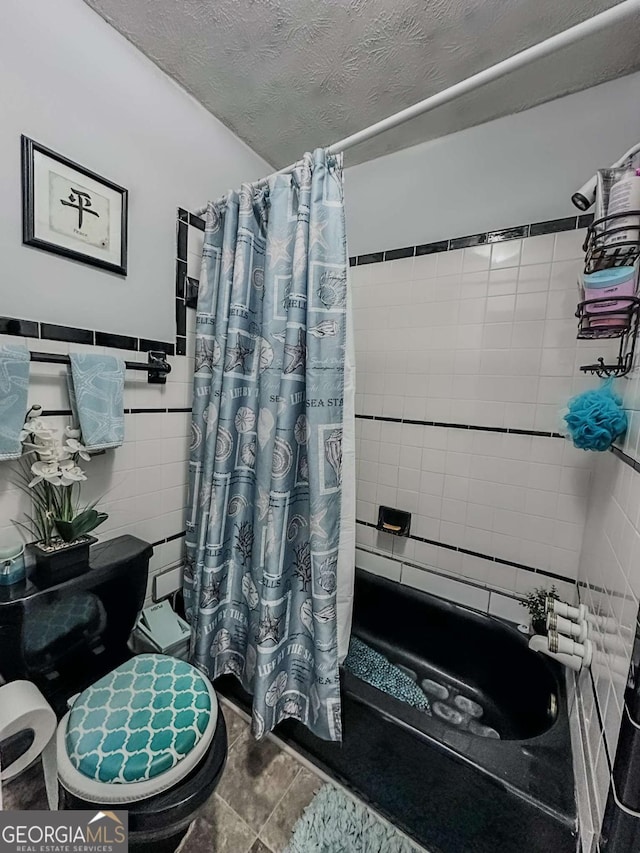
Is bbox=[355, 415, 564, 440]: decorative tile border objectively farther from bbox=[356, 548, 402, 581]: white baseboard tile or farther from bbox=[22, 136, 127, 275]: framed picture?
bbox=[22, 136, 127, 275]: framed picture

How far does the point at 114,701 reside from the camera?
0.93m

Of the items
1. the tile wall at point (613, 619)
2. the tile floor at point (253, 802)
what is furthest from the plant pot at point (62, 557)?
the tile wall at point (613, 619)

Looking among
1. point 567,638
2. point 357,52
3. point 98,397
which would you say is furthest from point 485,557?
point 357,52

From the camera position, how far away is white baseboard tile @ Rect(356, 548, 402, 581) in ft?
5.60

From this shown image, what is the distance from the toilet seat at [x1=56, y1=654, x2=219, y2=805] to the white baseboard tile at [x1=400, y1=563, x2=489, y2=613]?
102 cm

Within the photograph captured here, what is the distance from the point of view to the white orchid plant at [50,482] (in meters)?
0.98

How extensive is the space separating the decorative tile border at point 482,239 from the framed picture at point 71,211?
42.8 inches

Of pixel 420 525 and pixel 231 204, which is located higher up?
pixel 231 204

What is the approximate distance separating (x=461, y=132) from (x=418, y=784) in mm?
2373

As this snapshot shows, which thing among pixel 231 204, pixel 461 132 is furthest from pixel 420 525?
pixel 461 132

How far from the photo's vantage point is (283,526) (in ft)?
3.68

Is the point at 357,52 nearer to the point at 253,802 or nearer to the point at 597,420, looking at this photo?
the point at 597,420

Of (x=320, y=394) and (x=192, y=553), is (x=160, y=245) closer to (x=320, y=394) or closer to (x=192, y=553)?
(x=320, y=394)

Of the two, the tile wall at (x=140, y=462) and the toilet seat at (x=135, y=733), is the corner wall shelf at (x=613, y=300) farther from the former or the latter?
the toilet seat at (x=135, y=733)
